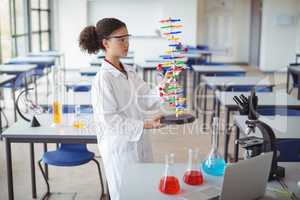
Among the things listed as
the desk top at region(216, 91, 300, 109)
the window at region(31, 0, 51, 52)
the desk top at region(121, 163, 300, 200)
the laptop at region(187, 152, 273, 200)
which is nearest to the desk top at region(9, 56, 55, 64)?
the window at region(31, 0, 51, 52)

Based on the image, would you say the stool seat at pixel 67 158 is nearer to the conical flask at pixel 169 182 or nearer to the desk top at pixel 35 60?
the conical flask at pixel 169 182

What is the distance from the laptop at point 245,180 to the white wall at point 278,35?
10023 millimetres

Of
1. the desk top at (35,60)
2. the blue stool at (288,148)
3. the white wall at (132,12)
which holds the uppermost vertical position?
the white wall at (132,12)

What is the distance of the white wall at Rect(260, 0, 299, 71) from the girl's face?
9589mm

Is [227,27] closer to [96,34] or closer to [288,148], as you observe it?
[288,148]

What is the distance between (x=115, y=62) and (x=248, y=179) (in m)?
1.07

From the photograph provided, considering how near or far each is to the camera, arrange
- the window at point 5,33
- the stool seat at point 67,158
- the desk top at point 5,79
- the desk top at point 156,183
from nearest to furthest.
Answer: the desk top at point 156,183 < the stool seat at point 67,158 < the desk top at point 5,79 < the window at point 5,33

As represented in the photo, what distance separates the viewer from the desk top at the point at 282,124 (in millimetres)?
2846

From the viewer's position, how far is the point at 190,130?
5570 millimetres

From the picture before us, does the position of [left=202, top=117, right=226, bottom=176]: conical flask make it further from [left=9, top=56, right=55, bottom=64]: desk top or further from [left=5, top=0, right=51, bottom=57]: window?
[left=5, top=0, right=51, bottom=57]: window

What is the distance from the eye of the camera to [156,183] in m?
1.84

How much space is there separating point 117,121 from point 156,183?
464 millimetres

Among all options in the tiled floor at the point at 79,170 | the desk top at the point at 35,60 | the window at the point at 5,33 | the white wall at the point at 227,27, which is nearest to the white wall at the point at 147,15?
the white wall at the point at 227,27

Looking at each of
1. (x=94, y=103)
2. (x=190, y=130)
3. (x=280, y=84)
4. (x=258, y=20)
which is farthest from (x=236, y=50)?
(x=94, y=103)
